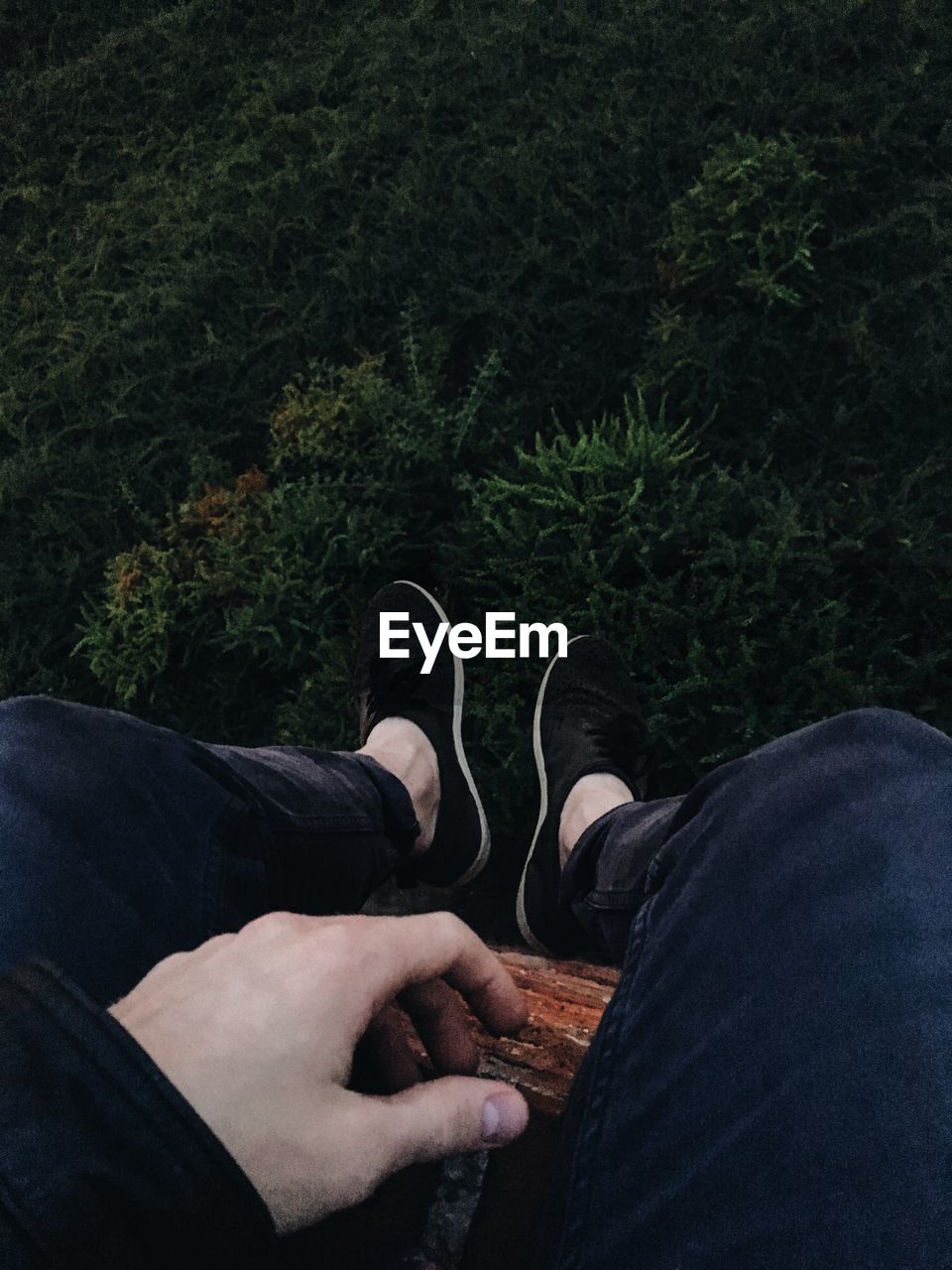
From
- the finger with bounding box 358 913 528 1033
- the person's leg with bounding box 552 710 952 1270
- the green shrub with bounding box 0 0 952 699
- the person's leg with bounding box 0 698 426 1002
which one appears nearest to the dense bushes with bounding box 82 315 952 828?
the green shrub with bounding box 0 0 952 699

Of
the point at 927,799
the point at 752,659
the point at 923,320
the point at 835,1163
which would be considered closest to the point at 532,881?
the point at 752,659

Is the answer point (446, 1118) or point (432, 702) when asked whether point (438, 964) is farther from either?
point (432, 702)

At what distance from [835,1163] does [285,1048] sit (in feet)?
1.82

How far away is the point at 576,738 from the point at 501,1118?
5.13ft

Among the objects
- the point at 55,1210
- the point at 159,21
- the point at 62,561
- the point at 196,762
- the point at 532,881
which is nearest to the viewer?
the point at 55,1210

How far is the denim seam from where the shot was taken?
0.95m

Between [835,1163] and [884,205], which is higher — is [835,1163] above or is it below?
below

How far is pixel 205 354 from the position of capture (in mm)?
3162

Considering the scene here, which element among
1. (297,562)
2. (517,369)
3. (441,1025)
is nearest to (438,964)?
(441,1025)

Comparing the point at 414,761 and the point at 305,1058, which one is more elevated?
the point at 305,1058

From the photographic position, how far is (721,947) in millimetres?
1064

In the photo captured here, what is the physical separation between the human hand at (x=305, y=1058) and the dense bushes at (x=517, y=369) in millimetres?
1660

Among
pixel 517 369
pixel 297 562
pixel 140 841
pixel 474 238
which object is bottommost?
pixel 297 562

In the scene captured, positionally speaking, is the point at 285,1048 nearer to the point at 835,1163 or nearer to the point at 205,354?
the point at 835,1163
